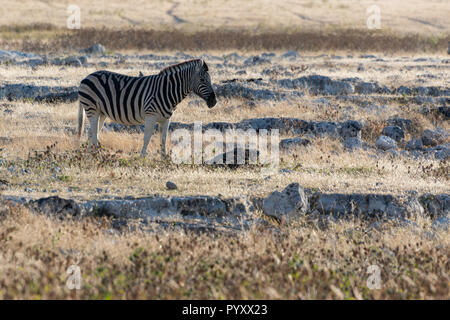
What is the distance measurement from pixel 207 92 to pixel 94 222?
560 cm

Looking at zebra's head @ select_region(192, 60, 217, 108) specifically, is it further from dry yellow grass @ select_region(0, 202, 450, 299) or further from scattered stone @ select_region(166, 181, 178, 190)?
dry yellow grass @ select_region(0, 202, 450, 299)

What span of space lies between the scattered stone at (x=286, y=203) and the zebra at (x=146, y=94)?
4061mm

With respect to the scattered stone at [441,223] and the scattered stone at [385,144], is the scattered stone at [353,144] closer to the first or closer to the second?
the scattered stone at [385,144]

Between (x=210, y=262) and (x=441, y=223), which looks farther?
(x=441, y=223)

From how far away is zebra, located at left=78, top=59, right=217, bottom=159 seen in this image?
43.9 feet

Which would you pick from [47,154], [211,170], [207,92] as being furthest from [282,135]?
[47,154]

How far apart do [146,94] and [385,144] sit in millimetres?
5877

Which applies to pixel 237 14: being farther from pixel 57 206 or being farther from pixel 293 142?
pixel 57 206

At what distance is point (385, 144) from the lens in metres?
15.4

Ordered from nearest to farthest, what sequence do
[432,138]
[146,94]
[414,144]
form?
[146,94]
[414,144]
[432,138]

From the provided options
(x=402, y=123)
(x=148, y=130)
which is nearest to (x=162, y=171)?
(x=148, y=130)

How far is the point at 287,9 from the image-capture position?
249ft
